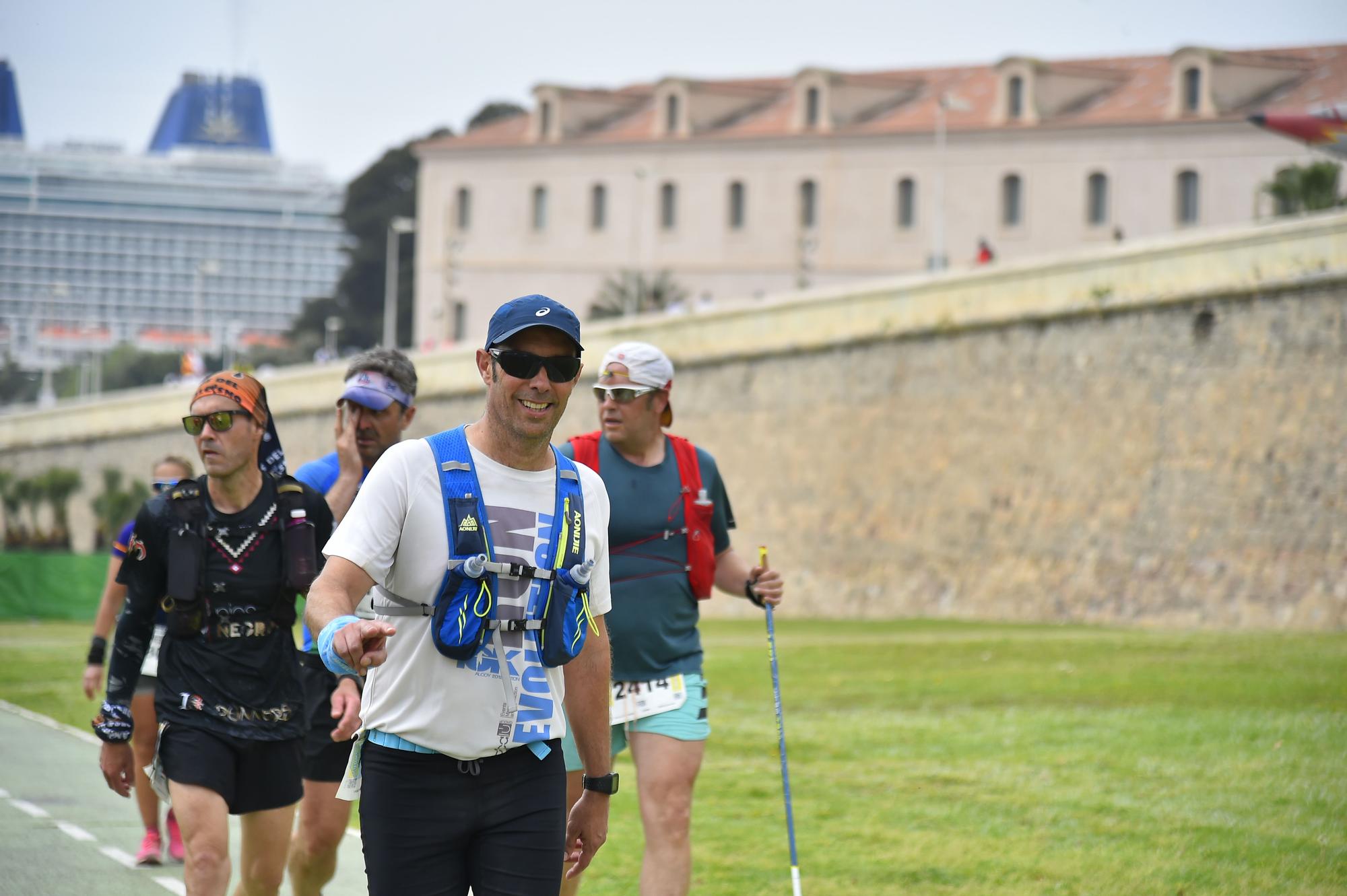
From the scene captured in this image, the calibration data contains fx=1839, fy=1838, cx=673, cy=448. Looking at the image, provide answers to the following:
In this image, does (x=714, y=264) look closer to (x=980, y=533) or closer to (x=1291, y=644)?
(x=980, y=533)

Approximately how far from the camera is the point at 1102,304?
1172 inches

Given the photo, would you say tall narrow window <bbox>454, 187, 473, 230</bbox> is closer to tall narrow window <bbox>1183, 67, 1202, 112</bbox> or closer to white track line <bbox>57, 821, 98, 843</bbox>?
tall narrow window <bbox>1183, 67, 1202, 112</bbox>

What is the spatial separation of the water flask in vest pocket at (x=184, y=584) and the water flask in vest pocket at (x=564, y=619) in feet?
6.39

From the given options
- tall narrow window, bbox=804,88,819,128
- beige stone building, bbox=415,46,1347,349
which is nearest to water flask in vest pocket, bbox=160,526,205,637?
beige stone building, bbox=415,46,1347,349

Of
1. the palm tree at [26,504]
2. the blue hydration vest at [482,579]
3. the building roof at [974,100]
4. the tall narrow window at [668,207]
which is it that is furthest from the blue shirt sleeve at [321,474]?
the tall narrow window at [668,207]

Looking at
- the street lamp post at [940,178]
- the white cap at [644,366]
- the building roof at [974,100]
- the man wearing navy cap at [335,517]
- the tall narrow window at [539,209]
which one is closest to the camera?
the man wearing navy cap at [335,517]

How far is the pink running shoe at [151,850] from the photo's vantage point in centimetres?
848

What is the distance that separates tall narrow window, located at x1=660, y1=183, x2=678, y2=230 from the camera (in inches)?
2589

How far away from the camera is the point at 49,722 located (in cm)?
1428

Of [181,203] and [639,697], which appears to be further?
[181,203]

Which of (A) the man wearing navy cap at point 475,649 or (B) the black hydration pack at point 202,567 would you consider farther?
(B) the black hydration pack at point 202,567

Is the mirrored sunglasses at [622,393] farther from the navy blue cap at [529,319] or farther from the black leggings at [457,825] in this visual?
the black leggings at [457,825]

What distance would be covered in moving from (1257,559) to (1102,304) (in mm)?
5305

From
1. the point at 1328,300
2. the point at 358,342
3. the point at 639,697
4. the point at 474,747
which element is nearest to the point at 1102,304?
the point at 1328,300
